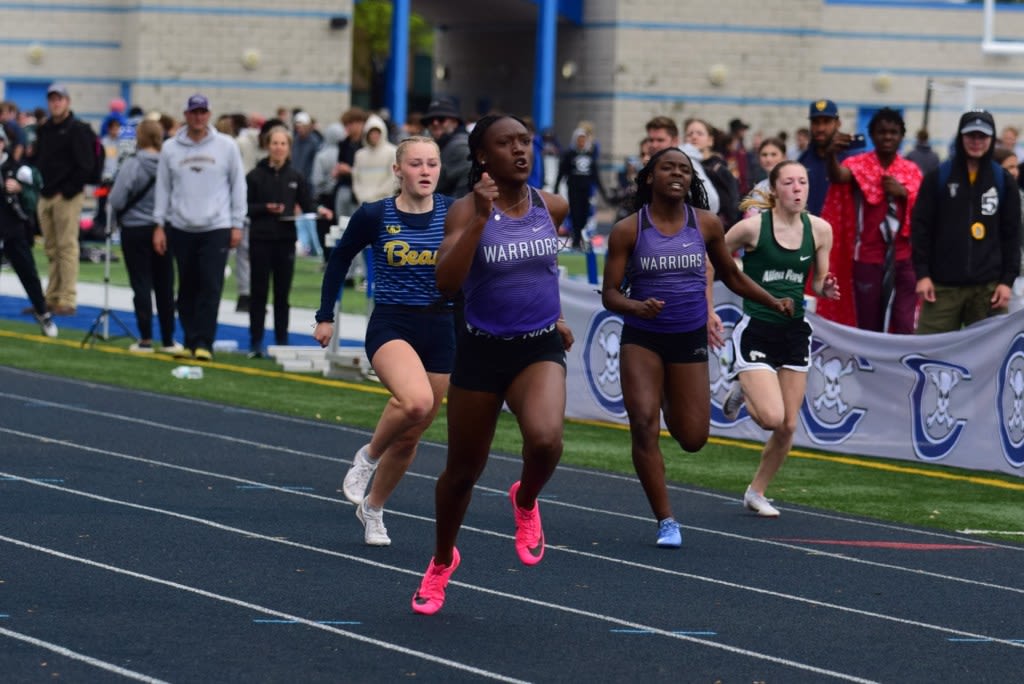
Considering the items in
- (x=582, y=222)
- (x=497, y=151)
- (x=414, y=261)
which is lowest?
(x=582, y=222)

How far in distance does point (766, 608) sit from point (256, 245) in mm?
10154

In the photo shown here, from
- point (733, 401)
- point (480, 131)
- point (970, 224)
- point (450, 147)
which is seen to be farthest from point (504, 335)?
point (450, 147)

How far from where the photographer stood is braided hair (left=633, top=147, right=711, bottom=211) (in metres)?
9.95

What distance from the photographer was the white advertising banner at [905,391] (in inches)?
498

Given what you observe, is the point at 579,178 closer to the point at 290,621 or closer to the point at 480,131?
the point at 480,131

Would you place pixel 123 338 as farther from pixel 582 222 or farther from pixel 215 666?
pixel 582 222

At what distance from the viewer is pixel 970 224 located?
13656 mm

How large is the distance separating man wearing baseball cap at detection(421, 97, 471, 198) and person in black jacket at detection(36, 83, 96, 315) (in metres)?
5.82

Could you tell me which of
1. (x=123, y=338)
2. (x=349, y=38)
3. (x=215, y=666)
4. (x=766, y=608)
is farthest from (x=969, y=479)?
(x=349, y=38)

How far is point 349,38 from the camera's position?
41.8m

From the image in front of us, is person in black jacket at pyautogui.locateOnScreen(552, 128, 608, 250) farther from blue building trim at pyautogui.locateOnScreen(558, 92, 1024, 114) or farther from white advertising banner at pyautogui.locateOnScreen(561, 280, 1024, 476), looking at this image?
white advertising banner at pyautogui.locateOnScreen(561, 280, 1024, 476)

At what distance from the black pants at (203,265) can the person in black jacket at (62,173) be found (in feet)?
10.5

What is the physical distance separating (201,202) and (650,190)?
26.0 ft

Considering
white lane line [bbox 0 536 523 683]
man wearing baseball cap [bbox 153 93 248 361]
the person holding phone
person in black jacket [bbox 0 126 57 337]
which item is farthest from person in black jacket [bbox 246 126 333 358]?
white lane line [bbox 0 536 523 683]
